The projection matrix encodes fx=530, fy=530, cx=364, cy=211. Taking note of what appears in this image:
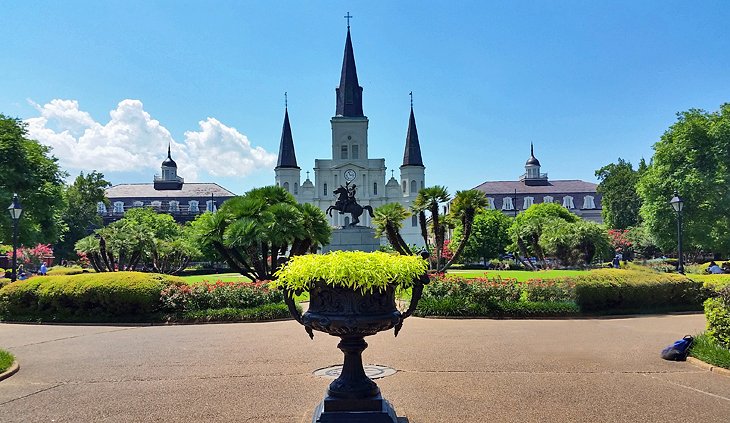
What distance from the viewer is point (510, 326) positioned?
520 inches

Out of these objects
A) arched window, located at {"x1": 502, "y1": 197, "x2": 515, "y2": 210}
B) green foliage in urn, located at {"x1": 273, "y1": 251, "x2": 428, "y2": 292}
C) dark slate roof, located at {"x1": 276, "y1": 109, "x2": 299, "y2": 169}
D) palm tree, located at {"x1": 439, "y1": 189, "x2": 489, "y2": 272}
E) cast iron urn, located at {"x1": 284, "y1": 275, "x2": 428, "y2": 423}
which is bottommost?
cast iron urn, located at {"x1": 284, "y1": 275, "x2": 428, "y2": 423}

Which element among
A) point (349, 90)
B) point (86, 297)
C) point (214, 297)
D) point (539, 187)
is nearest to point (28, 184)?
point (86, 297)

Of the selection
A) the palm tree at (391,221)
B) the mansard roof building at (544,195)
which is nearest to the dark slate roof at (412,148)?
the mansard roof building at (544,195)

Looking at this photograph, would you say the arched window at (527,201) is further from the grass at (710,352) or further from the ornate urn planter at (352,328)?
the ornate urn planter at (352,328)

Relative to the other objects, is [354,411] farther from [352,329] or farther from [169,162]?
[169,162]

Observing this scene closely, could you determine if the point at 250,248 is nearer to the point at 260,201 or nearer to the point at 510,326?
Result: the point at 260,201

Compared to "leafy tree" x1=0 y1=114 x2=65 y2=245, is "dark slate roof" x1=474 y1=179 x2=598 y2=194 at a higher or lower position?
higher

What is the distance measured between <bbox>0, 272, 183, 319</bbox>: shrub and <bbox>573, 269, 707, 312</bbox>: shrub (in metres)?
12.2

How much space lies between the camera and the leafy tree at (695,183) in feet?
109

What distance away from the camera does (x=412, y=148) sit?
8456cm

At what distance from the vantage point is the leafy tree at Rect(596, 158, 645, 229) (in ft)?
210

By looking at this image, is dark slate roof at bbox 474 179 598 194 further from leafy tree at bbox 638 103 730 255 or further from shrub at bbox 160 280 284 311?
shrub at bbox 160 280 284 311

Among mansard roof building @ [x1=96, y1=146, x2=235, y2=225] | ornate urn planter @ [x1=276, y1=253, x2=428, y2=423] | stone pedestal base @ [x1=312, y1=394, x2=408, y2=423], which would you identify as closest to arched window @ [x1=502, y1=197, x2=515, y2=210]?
mansard roof building @ [x1=96, y1=146, x2=235, y2=225]

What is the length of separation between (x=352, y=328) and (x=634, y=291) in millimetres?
13250
